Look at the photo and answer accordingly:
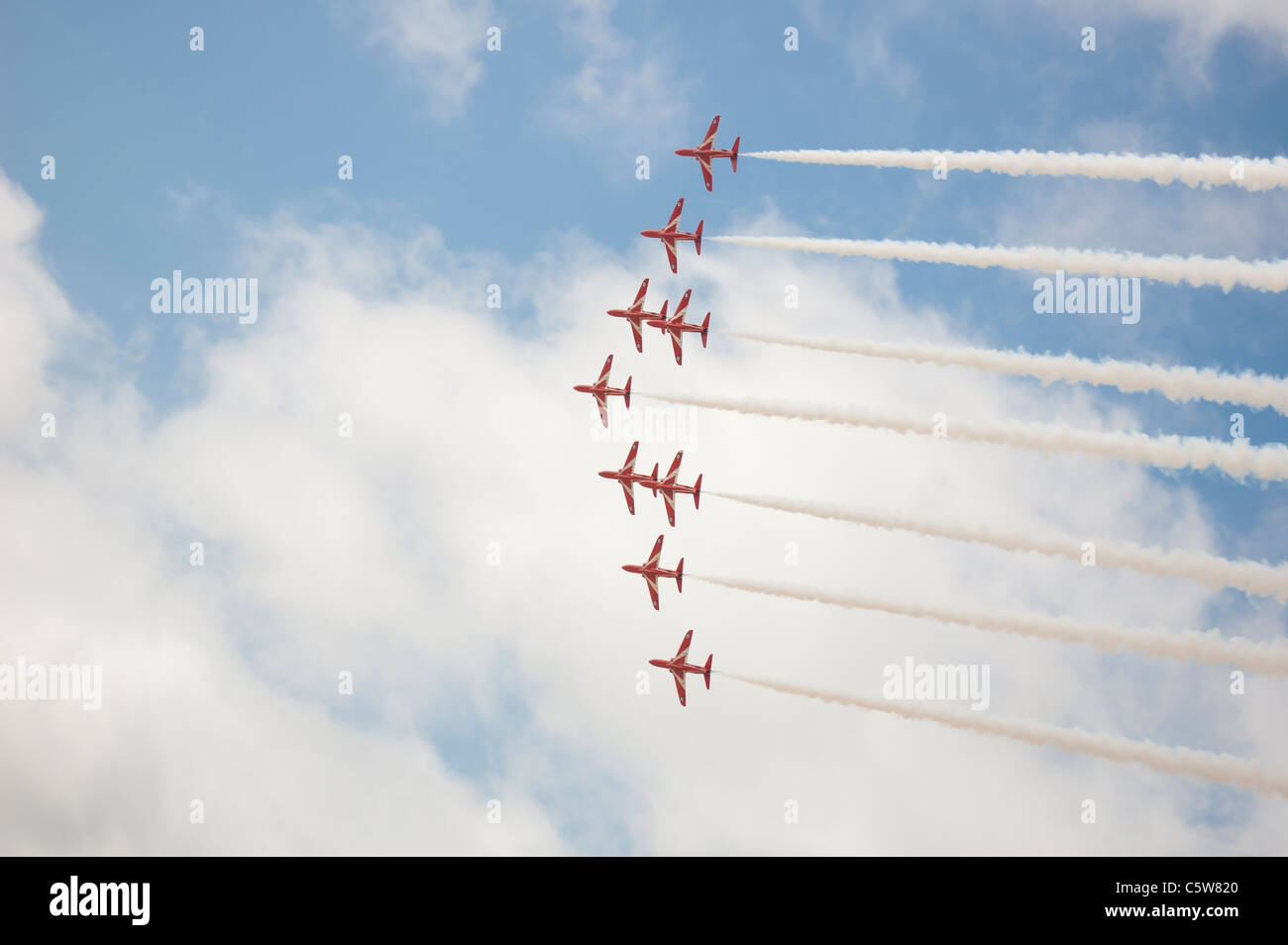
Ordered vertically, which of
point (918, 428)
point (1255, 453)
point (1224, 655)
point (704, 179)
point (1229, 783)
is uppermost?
point (704, 179)

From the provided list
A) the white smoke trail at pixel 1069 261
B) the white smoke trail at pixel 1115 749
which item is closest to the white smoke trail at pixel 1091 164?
the white smoke trail at pixel 1069 261

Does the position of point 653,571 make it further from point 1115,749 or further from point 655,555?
point 1115,749

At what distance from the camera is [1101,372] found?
251ft

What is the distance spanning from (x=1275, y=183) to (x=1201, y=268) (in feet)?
16.5

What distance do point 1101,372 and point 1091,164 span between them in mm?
10893

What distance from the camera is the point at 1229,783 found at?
69312 millimetres

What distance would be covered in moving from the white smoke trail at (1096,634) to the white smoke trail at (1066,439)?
750cm

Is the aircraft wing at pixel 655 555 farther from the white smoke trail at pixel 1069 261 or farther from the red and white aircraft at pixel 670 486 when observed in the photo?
the white smoke trail at pixel 1069 261

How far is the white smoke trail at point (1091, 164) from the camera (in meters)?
71.1

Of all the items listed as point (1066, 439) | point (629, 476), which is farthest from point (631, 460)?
point (1066, 439)

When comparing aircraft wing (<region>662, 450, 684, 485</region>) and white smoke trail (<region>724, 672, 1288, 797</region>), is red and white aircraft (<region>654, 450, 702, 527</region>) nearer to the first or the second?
aircraft wing (<region>662, 450, 684, 485</region>)

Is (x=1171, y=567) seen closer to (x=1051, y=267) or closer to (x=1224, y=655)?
(x=1224, y=655)

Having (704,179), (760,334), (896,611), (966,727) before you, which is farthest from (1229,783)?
(704,179)

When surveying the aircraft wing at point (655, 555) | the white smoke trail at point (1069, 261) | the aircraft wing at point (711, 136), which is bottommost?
the aircraft wing at point (655, 555)
